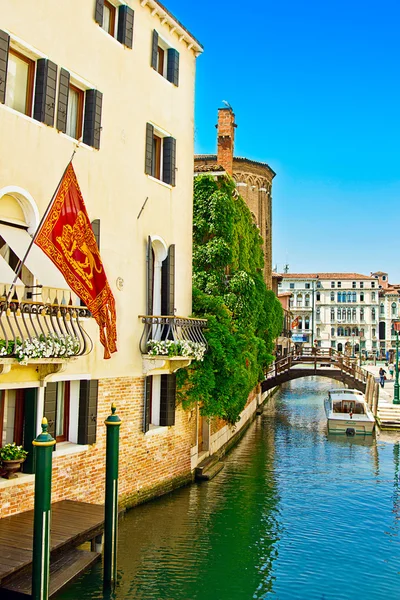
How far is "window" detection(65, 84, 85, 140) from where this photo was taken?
10938 millimetres

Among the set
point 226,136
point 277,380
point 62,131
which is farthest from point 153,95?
point 277,380

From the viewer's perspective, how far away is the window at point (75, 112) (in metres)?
10.9

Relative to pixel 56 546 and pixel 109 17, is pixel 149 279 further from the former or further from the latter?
pixel 56 546

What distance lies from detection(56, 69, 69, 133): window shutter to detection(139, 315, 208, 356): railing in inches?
175

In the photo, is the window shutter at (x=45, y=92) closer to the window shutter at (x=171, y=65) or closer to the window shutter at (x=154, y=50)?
the window shutter at (x=154, y=50)

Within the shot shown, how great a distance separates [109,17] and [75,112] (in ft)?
8.63

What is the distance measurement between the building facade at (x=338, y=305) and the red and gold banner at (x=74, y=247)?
88845mm

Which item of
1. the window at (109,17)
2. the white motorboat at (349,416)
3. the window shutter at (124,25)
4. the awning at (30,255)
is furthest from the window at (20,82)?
the white motorboat at (349,416)

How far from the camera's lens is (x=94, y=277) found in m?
9.11

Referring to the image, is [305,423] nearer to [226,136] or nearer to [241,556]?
[226,136]

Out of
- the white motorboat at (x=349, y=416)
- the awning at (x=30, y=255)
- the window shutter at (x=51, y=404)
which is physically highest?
the awning at (x=30, y=255)

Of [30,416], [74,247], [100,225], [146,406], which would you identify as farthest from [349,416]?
[74,247]

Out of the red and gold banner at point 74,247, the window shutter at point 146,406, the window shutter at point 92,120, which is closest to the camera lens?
the red and gold banner at point 74,247

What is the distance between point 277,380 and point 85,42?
24090 mm
